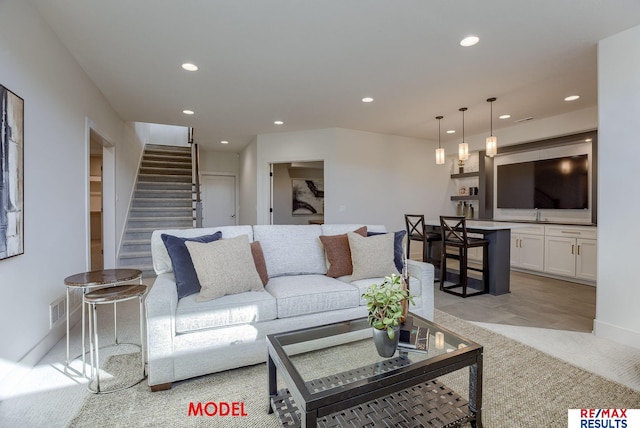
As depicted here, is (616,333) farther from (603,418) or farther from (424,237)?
(424,237)

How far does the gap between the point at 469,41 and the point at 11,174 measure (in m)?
3.42

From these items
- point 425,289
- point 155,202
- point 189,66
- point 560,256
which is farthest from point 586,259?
point 155,202

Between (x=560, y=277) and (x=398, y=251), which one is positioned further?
(x=560, y=277)

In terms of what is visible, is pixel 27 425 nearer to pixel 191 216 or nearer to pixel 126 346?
pixel 126 346

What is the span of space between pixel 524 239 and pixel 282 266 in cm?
447

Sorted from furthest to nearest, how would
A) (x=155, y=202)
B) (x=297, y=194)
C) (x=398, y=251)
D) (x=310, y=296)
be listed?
(x=297, y=194) < (x=155, y=202) < (x=398, y=251) < (x=310, y=296)

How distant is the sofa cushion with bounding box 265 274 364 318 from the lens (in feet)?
6.95

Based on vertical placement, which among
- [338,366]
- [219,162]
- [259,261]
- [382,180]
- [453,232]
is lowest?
[338,366]

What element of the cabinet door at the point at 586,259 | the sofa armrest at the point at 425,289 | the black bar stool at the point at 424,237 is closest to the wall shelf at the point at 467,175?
the cabinet door at the point at 586,259

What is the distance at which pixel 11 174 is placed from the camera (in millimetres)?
1856

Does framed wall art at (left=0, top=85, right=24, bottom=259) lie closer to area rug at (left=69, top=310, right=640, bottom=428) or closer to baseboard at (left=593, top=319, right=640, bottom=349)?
area rug at (left=69, top=310, right=640, bottom=428)

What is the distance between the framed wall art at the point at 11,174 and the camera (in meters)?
1.78

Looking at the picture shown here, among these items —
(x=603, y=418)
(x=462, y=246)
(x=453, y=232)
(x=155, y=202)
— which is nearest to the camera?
(x=603, y=418)

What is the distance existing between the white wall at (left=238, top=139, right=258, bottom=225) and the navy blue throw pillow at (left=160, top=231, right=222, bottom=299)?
376 centimetres
